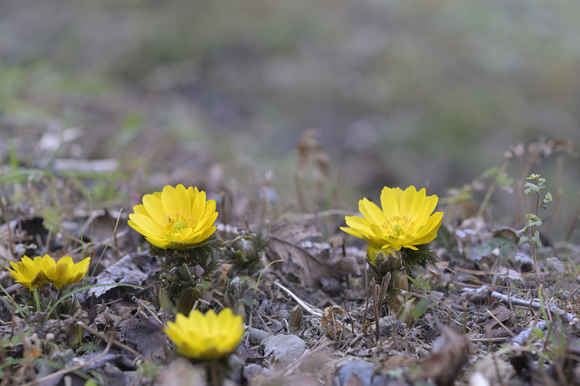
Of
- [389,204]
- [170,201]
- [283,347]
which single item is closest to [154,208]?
[170,201]

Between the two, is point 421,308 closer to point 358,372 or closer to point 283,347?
point 358,372

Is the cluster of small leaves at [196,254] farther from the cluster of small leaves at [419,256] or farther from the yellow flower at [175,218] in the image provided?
the cluster of small leaves at [419,256]

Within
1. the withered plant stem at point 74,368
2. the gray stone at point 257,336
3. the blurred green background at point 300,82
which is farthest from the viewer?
the blurred green background at point 300,82

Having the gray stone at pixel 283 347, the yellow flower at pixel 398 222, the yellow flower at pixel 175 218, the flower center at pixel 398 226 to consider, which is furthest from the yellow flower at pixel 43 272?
the flower center at pixel 398 226

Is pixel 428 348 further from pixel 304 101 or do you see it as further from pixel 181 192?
pixel 304 101

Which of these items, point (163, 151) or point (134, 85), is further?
point (134, 85)

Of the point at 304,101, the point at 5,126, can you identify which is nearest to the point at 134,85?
the point at 304,101
